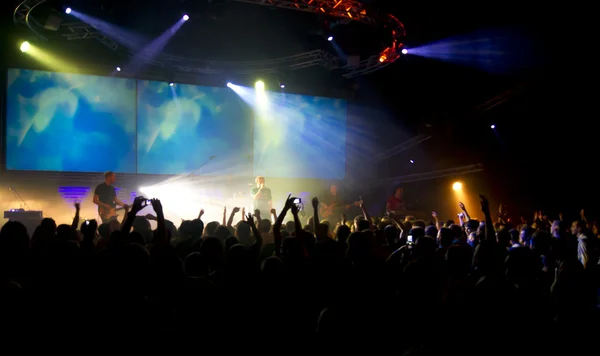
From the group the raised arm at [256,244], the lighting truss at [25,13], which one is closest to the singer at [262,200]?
the lighting truss at [25,13]

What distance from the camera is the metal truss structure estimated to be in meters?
9.42

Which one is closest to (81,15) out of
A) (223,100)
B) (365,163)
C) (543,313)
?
(223,100)

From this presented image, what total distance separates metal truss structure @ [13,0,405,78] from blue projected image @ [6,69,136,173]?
3.63ft

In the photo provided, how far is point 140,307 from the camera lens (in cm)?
228

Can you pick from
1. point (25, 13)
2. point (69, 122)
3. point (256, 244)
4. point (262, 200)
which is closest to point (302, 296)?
point (256, 244)

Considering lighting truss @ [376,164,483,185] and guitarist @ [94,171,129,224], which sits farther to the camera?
lighting truss @ [376,164,483,185]

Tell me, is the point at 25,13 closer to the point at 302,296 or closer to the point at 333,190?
the point at 333,190

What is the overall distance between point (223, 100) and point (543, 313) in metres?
11.0

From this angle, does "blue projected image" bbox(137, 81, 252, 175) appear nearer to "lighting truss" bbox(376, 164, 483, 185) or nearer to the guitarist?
the guitarist

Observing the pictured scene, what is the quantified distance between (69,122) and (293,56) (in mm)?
6092

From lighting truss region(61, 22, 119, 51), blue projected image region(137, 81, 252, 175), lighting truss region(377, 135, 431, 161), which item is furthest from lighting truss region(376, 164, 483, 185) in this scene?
lighting truss region(61, 22, 119, 51)

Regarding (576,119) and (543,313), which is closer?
(543,313)

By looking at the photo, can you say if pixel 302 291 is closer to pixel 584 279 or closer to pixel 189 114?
→ pixel 584 279

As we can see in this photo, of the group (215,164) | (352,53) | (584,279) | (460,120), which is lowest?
(584,279)
